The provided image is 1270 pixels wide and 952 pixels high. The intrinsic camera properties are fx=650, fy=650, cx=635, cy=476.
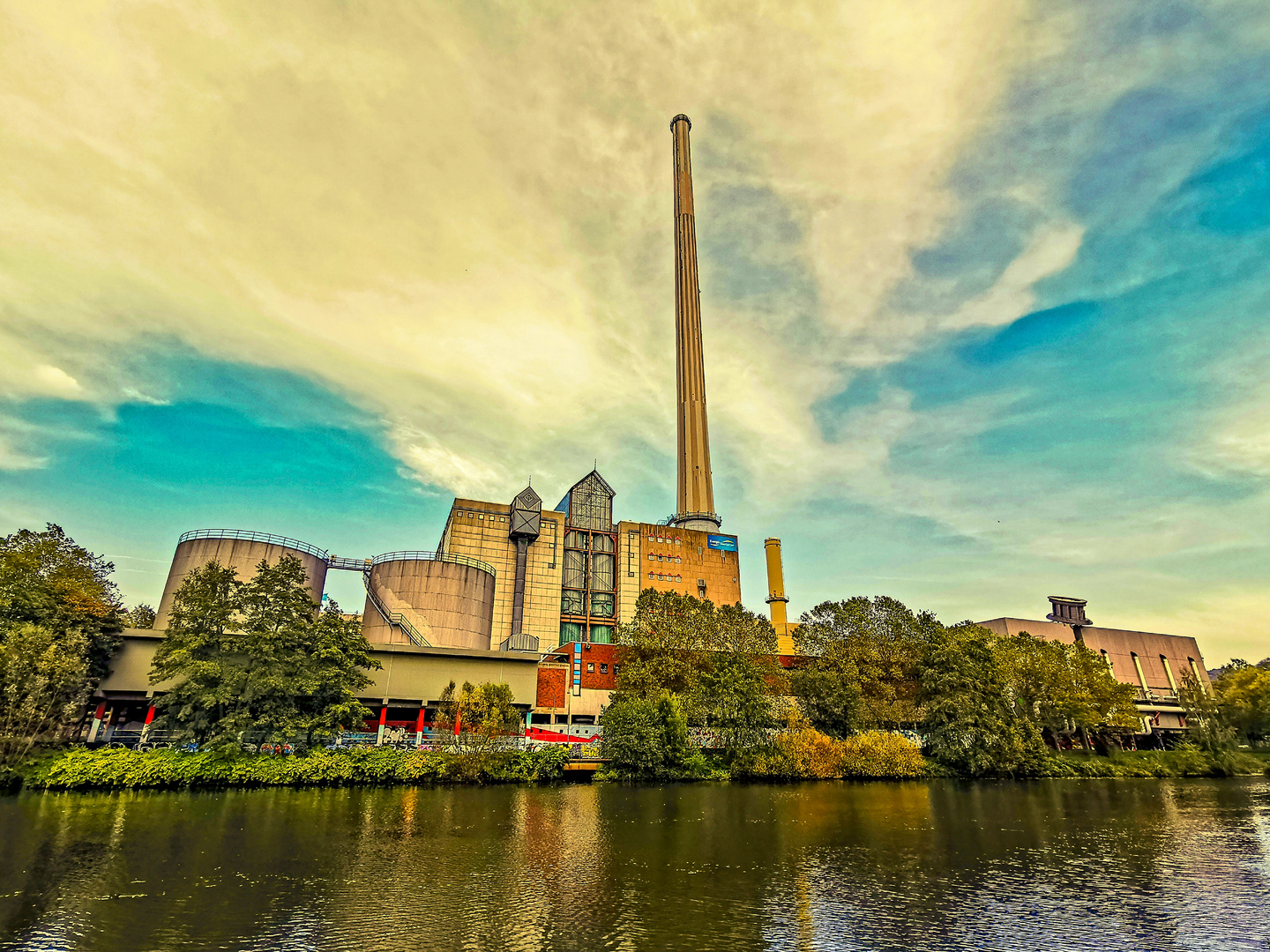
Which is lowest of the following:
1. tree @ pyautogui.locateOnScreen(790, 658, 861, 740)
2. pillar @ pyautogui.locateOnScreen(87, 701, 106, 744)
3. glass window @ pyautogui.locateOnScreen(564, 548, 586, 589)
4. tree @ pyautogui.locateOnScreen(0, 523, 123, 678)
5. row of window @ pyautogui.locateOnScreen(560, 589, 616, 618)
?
pillar @ pyautogui.locateOnScreen(87, 701, 106, 744)

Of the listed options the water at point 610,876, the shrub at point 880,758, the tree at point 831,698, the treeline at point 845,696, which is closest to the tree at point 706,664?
the treeline at point 845,696

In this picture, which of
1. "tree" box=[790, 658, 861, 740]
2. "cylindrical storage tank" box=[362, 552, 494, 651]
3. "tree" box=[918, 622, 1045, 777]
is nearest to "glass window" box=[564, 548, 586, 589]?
"cylindrical storage tank" box=[362, 552, 494, 651]

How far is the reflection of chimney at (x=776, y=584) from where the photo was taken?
4747 inches

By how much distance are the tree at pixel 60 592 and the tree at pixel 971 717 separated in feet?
242

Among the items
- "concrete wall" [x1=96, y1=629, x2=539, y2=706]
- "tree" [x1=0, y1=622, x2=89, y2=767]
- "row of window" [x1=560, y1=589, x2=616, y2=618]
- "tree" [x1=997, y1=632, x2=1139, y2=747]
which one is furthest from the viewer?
"row of window" [x1=560, y1=589, x2=616, y2=618]

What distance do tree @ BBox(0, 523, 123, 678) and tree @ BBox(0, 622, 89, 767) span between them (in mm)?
1512

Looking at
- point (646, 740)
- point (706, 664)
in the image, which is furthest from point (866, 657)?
point (646, 740)

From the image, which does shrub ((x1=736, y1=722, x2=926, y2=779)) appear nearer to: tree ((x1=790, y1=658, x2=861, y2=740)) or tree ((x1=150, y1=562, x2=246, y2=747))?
tree ((x1=790, y1=658, x2=861, y2=740))

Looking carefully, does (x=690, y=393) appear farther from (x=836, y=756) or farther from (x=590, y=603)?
(x=836, y=756)

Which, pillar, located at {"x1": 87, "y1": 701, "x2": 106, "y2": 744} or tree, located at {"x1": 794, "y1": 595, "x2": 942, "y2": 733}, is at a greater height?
tree, located at {"x1": 794, "y1": 595, "x2": 942, "y2": 733}

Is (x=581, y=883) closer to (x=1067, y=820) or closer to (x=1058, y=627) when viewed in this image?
(x=1067, y=820)

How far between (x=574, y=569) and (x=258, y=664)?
231 feet

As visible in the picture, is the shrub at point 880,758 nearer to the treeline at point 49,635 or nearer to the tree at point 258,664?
the tree at point 258,664

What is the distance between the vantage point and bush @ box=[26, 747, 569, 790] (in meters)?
42.9
